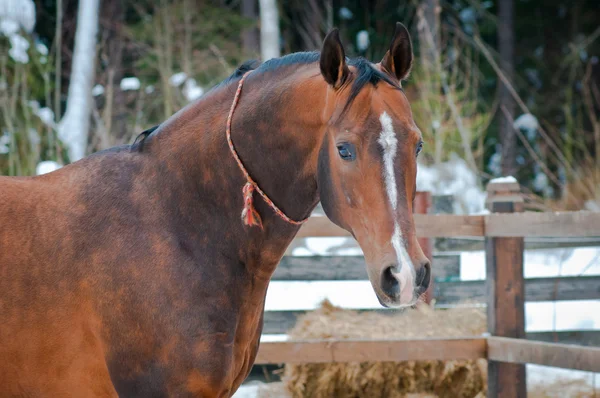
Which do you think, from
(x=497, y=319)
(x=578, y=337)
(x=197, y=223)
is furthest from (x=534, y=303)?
(x=197, y=223)

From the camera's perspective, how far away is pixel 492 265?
176 inches

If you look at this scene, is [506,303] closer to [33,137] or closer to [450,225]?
[450,225]

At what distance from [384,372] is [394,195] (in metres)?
2.85

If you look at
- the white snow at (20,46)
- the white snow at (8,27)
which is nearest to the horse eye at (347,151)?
the white snow at (20,46)

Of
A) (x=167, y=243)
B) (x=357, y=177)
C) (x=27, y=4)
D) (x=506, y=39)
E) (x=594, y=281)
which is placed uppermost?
(x=506, y=39)

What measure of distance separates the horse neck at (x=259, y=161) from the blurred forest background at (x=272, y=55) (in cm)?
369

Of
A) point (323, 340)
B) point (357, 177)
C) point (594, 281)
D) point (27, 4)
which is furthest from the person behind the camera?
point (27, 4)

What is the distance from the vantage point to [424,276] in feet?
6.82

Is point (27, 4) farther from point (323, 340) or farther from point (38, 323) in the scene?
point (38, 323)

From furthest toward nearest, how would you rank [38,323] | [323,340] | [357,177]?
[323,340] < [38,323] < [357,177]

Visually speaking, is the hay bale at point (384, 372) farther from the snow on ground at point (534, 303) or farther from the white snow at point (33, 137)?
the white snow at point (33, 137)

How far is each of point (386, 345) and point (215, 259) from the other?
219cm

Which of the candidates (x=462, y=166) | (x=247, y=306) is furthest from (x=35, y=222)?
(x=462, y=166)

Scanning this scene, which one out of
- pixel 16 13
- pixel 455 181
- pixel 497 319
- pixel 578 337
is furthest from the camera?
pixel 16 13
